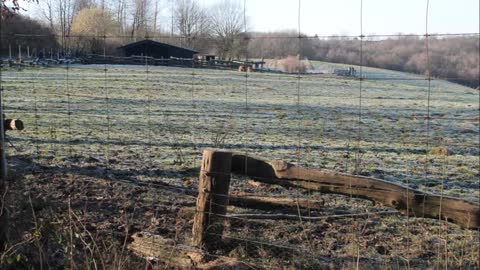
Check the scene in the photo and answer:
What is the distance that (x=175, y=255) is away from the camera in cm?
400

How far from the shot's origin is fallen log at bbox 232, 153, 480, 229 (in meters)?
3.57

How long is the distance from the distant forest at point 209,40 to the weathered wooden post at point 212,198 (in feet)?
6.27

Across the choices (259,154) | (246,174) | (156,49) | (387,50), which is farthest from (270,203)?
(259,154)

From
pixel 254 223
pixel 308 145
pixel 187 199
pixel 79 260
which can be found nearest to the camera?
pixel 79 260

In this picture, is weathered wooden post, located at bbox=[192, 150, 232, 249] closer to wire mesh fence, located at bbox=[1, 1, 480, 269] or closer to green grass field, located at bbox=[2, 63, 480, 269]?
wire mesh fence, located at bbox=[1, 1, 480, 269]

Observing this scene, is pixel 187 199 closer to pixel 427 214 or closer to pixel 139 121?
pixel 427 214

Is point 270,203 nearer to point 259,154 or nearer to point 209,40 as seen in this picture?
point 209,40

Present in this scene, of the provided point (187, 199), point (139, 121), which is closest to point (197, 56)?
point (187, 199)

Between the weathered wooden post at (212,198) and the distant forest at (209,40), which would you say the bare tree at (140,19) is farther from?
the weathered wooden post at (212,198)

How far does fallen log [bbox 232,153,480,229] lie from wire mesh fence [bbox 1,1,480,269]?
10 centimetres

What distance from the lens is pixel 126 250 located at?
419 cm

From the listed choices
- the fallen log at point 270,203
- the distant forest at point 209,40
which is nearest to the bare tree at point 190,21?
the distant forest at point 209,40

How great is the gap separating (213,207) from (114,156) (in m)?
5.14

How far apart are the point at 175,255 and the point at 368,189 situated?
4.96 ft
